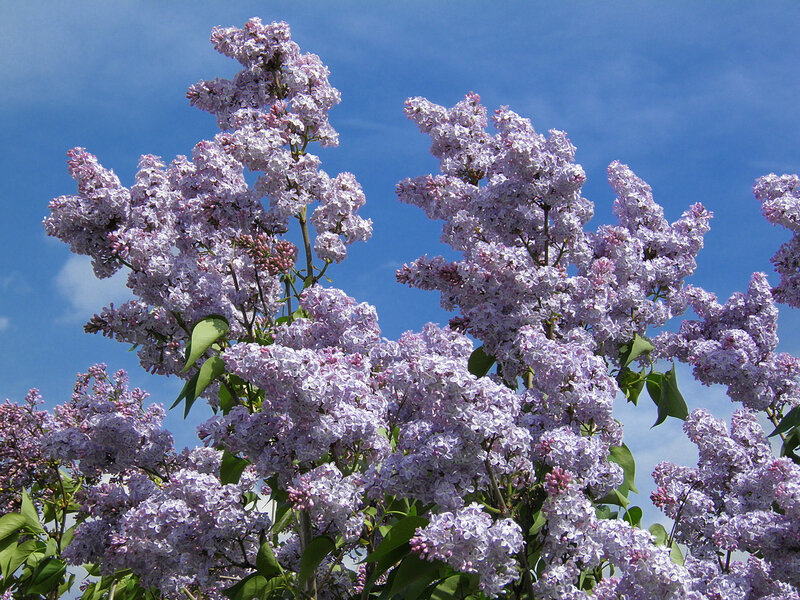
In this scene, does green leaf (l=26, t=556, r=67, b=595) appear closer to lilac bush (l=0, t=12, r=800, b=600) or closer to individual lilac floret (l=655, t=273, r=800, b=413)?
lilac bush (l=0, t=12, r=800, b=600)

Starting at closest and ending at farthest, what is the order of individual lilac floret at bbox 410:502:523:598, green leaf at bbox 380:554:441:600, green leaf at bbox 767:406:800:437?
individual lilac floret at bbox 410:502:523:598, green leaf at bbox 380:554:441:600, green leaf at bbox 767:406:800:437

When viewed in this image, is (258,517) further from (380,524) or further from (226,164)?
(226,164)

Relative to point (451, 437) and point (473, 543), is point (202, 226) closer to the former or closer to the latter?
point (451, 437)

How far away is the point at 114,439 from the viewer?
261 inches

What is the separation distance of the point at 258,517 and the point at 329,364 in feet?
4.21

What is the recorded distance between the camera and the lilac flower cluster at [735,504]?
5.75 meters

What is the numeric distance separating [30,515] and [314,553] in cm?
455

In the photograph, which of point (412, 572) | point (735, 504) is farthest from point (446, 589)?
point (735, 504)

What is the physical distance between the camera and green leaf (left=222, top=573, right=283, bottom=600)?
5.43 m

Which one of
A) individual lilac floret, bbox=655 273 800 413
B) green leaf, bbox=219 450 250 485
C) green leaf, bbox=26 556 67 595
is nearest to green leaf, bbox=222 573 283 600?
green leaf, bbox=219 450 250 485

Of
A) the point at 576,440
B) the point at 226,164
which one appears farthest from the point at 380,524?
the point at 226,164

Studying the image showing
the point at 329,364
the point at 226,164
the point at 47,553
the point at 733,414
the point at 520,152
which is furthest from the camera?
the point at 47,553

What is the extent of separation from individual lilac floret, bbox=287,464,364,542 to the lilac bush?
2 centimetres

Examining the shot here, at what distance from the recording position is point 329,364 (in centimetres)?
517
